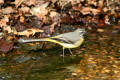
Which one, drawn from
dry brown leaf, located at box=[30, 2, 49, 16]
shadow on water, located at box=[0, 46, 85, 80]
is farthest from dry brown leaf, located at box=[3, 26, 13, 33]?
dry brown leaf, located at box=[30, 2, 49, 16]

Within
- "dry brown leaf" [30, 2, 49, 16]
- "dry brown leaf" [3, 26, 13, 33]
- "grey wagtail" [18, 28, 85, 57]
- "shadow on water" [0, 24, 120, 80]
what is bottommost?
"shadow on water" [0, 24, 120, 80]

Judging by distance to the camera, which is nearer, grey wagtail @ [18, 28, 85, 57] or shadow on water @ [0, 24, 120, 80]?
shadow on water @ [0, 24, 120, 80]

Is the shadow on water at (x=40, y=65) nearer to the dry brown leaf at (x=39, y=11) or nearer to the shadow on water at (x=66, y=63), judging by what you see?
the shadow on water at (x=66, y=63)

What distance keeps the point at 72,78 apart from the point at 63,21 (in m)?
3.81

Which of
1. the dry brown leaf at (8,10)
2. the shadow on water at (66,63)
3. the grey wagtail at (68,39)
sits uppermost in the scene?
the dry brown leaf at (8,10)

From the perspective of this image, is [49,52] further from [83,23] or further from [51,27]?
[83,23]

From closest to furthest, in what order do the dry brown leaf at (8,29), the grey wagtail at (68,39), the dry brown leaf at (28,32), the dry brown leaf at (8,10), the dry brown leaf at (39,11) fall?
the grey wagtail at (68,39) → the dry brown leaf at (8,29) → the dry brown leaf at (28,32) → the dry brown leaf at (8,10) → the dry brown leaf at (39,11)

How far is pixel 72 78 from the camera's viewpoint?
6.06 m

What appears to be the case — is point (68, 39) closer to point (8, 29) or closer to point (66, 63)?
point (66, 63)

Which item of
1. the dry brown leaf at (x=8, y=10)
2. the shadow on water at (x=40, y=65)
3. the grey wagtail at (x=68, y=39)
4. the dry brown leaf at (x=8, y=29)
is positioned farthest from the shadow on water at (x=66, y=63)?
the dry brown leaf at (x=8, y=10)

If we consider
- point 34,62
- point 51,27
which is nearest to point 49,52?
point 34,62

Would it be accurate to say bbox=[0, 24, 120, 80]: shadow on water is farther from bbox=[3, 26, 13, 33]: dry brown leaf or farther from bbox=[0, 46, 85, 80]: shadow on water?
bbox=[3, 26, 13, 33]: dry brown leaf

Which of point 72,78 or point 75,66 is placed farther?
point 75,66

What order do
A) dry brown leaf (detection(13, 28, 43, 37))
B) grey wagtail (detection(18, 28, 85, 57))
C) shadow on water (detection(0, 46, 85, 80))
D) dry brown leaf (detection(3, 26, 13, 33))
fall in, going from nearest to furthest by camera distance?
shadow on water (detection(0, 46, 85, 80)) → grey wagtail (detection(18, 28, 85, 57)) → dry brown leaf (detection(3, 26, 13, 33)) → dry brown leaf (detection(13, 28, 43, 37))
